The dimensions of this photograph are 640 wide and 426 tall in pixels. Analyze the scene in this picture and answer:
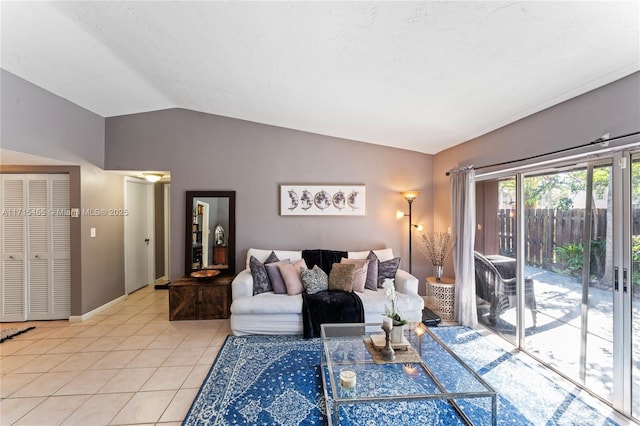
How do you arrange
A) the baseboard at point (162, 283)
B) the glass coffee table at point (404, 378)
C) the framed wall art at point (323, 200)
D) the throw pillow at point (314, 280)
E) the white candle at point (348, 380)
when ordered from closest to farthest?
the glass coffee table at point (404, 378) → the white candle at point (348, 380) → the throw pillow at point (314, 280) → the framed wall art at point (323, 200) → the baseboard at point (162, 283)

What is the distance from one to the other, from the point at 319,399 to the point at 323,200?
271 centimetres

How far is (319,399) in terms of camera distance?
6.79 feet

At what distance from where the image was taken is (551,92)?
7.27ft

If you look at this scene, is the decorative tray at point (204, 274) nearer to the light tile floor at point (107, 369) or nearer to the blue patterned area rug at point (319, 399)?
the light tile floor at point (107, 369)

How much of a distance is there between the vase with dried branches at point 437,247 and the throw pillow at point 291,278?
79.6 inches

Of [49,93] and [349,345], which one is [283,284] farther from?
[49,93]

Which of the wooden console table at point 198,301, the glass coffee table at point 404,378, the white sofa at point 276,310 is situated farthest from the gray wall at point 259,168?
the glass coffee table at point 404,378

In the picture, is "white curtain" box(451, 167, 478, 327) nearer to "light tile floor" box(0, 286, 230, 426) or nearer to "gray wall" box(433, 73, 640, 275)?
"gray wall" box(433, 73, 640, 275)

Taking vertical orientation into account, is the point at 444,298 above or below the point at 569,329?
below

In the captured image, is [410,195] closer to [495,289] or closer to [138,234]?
[495,289]

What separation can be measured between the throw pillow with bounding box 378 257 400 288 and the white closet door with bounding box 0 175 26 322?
15.7 feet

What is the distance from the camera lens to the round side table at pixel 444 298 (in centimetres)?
367

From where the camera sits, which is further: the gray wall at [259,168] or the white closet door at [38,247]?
the gray wall at [259,168]

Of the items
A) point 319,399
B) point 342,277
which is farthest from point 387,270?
point 319,399
